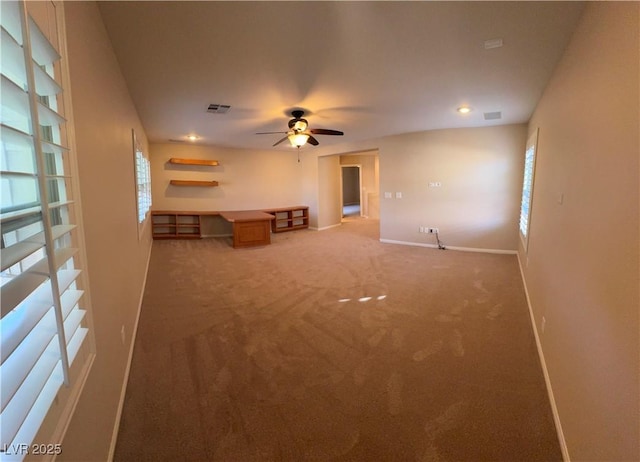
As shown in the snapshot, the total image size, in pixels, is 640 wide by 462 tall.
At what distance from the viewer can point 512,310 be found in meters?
3.15

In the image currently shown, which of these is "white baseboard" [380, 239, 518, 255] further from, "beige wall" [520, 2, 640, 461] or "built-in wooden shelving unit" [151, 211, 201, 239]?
"built-in wooden shelving unit" [151, 211, 201, 239]

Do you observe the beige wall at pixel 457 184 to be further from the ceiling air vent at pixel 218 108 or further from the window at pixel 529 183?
the ceiling air vent at pixel 218 108

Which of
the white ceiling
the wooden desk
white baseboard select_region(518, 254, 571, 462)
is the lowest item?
white baseboard select_region(518, 254, 571, 462)

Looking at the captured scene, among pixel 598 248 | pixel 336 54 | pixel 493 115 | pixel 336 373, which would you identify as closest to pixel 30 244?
pixel 336 373

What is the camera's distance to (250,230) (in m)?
6.55

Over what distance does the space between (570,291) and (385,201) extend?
17.0 feet

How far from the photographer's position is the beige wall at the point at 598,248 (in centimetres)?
109

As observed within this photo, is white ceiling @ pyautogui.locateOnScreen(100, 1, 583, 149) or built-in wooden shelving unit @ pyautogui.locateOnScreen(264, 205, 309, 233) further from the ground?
white ceiling @ pyautogui.locateOnScreen(100, 1, 583, 149)

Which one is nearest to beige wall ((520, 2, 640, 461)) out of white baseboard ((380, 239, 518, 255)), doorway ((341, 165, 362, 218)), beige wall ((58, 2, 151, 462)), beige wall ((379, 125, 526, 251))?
beige wall ((58, 2, 151, 462))

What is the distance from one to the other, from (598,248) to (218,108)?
4096 millimetres

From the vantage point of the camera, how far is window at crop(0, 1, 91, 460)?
2.16ft

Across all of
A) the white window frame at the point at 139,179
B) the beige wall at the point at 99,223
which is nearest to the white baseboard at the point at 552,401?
the beige wall at the point at 99,223

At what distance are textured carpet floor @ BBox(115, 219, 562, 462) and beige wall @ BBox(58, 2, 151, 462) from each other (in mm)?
334

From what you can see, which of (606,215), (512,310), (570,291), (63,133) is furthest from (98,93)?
(512,310)
